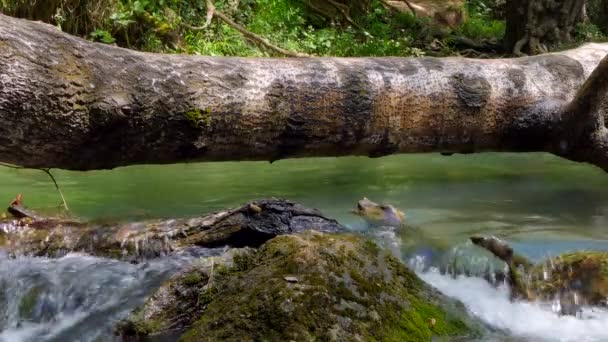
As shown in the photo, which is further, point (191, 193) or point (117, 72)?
point (191, 193)

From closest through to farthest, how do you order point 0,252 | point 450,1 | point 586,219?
point 0,252 < point 586,219 < point 450,1

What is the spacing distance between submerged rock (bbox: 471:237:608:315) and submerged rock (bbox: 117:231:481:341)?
0.48 metres

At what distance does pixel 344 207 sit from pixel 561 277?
80.1 inches

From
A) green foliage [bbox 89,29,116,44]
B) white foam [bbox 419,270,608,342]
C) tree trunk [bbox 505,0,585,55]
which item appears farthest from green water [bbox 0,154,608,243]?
tree trunk [bbox 505,0,585,55]

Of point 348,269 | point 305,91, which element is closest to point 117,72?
point 305,91

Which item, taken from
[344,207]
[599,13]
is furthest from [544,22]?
[344,207]

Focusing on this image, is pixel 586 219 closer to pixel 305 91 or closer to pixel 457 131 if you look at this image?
pixel 457 131

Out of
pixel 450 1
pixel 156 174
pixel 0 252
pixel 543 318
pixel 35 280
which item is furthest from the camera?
pixel 450 1

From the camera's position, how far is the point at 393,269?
3.77 m

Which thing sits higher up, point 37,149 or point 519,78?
point 519,78

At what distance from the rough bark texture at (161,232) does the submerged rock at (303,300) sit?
1.88ft

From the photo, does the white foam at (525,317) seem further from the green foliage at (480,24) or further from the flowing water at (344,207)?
the green foliage at (480,24)

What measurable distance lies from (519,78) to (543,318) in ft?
4.41

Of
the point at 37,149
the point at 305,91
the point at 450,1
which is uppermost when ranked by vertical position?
the point at 450,1
